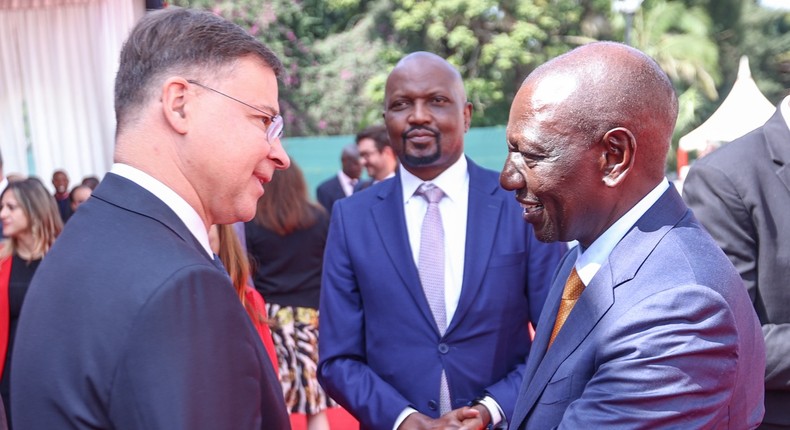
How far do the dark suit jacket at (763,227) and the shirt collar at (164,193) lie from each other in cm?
171

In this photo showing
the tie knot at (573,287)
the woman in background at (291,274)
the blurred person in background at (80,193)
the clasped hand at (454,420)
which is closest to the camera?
the tie knot at (573,287)

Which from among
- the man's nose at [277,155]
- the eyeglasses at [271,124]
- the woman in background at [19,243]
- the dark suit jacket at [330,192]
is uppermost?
the eyeglasses at [271,124]

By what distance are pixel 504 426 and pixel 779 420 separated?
2.80 ft

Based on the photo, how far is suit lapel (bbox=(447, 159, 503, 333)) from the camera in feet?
9.39

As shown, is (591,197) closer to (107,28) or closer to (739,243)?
(739,243)

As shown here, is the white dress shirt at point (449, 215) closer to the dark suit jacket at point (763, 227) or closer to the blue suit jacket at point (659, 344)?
the dark suit jacket at point (763, 227)

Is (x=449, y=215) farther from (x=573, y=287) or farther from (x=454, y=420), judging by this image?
(x=573, y=287)

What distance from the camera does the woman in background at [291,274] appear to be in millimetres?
5168

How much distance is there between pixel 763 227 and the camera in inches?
101

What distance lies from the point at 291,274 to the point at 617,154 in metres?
3.73

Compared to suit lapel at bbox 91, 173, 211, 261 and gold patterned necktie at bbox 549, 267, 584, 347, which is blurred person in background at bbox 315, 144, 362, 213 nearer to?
gold patterned necktie at bbox 549, 267, 584, 347

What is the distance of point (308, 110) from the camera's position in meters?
24.8

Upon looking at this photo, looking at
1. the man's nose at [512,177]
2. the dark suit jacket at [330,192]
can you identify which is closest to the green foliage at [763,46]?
the dark suit jacket at [330,192]

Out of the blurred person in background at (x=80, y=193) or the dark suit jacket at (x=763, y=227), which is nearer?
the dark suit jacket at (x=763, y=227)
